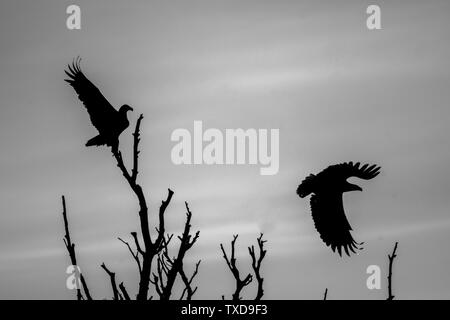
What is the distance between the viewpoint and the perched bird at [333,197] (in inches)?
389

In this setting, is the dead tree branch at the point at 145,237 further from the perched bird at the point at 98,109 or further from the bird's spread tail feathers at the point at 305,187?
the bird's spread tail feathers at the point at 305,187

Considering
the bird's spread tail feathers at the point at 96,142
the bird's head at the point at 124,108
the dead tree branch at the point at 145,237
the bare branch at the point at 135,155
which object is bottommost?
the dead tree branch at the point at 145,237

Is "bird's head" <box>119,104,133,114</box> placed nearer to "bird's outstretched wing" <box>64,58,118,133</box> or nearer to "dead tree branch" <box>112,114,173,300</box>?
"bird's outstretched wing" <box>64,58,118,133</box>

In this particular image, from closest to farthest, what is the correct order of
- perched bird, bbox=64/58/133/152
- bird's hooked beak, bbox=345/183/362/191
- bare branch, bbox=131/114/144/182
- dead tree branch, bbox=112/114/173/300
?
dead tree branch, bbox=112/114/173/300 < bare branch, bbox=131/114/144/182 < perched bird, bbox=64/58/133/152 < bird's hooked beak, bbox=345/183/362/191

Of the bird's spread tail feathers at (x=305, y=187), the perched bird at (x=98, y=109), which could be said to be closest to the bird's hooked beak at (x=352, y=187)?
the bird's spread tail feathers at (x=305, y=187)

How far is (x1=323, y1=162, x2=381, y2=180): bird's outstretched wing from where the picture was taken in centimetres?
972

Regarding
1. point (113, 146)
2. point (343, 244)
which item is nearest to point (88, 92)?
point (113, 146)

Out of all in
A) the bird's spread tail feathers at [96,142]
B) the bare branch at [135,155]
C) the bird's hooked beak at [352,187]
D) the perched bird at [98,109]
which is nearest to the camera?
the bare branch at [135,155]

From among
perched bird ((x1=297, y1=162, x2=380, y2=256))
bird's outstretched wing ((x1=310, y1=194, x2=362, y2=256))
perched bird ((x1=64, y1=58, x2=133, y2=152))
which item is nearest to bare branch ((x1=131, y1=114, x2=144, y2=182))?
perched bird ((x1=64, y1=58, x2=133, y2=152))

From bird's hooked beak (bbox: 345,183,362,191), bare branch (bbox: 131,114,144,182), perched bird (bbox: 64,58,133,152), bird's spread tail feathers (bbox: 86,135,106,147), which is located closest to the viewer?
bare branch (bbox: 131,114,144,182)

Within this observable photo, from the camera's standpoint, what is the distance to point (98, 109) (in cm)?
898
